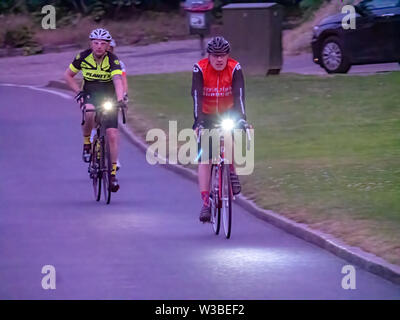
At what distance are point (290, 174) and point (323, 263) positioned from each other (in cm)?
449

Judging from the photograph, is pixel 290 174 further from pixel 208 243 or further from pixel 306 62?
pixel 306 62

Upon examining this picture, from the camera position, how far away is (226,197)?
10867 mm

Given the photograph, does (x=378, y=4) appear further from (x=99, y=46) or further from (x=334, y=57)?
(x=99, y=46)

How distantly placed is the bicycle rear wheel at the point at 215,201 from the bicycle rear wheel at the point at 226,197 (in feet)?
0.21

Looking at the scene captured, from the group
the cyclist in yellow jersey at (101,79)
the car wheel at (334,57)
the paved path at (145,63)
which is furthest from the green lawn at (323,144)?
the paved path at (145,63)

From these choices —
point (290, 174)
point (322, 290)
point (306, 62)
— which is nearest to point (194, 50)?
point (306, 62)

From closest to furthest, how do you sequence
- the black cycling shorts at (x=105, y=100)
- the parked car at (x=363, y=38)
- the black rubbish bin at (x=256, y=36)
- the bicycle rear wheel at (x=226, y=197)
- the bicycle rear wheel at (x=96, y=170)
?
the bicycle rear wheel at (x=226, y=197), the black cycling shorts at (x=105, y=100), the bicycle rear wheel at (x=96, y=170), the parked car at (x=363, y=38), the black rubbish bin at (x=256, y=36)

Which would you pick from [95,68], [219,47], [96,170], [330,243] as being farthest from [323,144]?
[330,243]

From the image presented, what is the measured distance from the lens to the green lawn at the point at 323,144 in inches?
446

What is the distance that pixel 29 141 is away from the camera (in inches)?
752

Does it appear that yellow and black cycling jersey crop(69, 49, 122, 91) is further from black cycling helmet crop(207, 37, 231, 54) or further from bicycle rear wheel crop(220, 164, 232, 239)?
bicycle rear wheel crop(220, 164, 232, 239)

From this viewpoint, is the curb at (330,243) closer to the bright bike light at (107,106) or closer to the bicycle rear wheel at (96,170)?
the bicycle rear wheel at (96,170)

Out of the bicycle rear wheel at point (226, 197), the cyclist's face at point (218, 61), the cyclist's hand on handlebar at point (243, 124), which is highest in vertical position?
the cyclist's face at point (218, 61)

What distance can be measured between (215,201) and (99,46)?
9.82ft
